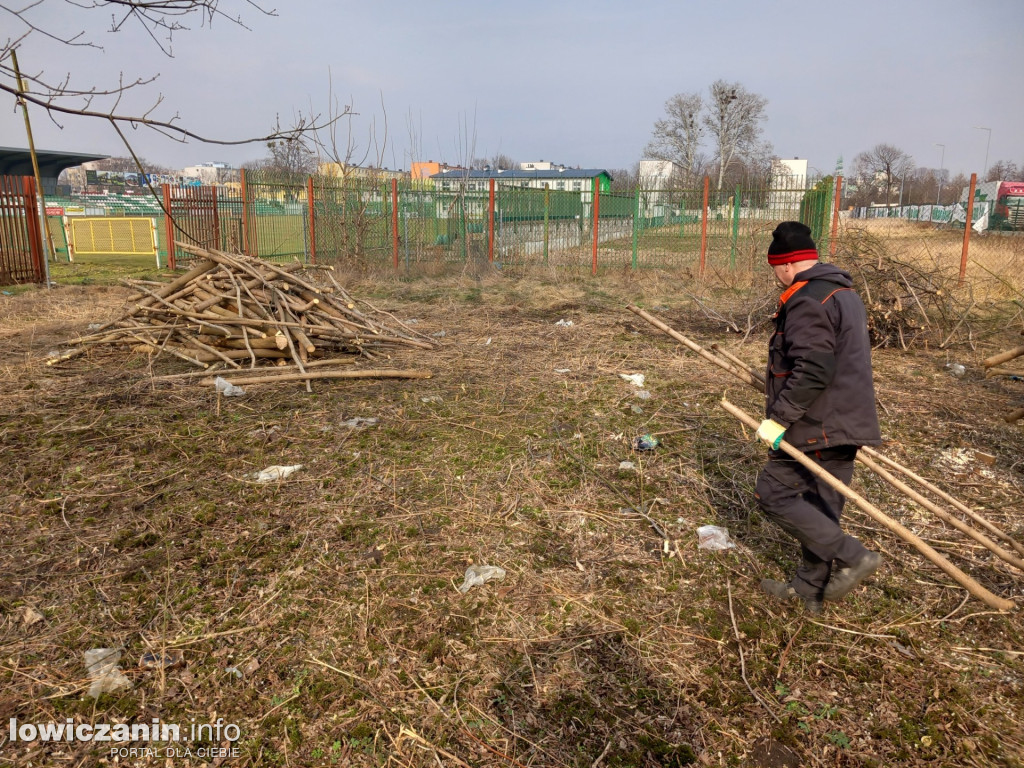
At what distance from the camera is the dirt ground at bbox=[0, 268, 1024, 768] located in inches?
92.7

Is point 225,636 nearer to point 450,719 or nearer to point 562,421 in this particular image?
point 450,719

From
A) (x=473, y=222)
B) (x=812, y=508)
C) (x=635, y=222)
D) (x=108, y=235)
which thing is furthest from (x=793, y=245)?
(x=108, y=235)

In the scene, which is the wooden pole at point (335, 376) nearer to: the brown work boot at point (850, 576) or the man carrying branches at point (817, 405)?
the man carrying branches at point (817, 405)

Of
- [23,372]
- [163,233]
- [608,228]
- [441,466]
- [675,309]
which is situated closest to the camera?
[441,466]

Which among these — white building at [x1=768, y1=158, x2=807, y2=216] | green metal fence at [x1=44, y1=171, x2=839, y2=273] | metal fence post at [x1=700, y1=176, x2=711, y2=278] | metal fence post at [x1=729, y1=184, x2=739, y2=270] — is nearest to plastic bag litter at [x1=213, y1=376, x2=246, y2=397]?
green metal fence at [x1=44, y1=171, x2=839, y2=273]

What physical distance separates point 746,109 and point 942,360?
5592cm

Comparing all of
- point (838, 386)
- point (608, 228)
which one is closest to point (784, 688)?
point (838, 386)

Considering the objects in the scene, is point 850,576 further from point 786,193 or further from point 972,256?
point 972,256

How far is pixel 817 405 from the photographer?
2.89 metres

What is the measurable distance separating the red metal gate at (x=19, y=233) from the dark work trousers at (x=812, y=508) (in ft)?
52.3

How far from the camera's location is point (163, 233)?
18875mm

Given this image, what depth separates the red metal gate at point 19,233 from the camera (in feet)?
44.7

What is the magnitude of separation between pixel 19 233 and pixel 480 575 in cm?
1532

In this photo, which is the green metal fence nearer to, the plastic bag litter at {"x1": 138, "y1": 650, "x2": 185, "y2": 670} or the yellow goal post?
the yellow goal post
